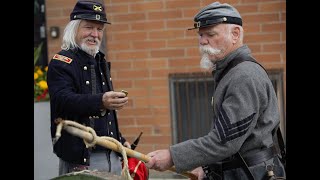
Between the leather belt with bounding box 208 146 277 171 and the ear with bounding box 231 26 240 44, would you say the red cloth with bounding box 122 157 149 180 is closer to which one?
the leather belt with bounding box 208 146 277 171

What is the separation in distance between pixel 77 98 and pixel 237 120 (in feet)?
3.52

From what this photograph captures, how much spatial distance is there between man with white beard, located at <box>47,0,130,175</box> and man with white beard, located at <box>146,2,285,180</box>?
1.92 feet

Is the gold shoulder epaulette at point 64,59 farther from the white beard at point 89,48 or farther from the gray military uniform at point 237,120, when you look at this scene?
the gray military uniform at point 237,120

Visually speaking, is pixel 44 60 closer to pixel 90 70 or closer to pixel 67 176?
pixel 90 70

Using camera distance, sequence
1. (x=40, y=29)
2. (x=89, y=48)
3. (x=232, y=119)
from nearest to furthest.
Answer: (x=232, y=119) < (x=89, y=48) < (x=40, y=29)

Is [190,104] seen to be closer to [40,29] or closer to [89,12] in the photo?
[40,29]

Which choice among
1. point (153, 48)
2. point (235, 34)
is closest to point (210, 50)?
point (235, 34)

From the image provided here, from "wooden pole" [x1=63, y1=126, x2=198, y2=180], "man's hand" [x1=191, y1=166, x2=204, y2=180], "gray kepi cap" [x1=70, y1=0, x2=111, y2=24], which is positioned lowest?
"man's hand" [x1=191, y1=166, x2=204, y2=180]

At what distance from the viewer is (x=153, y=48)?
6160 millimetres

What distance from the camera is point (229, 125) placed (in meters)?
3.22

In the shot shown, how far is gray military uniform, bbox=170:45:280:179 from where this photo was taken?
322 cm

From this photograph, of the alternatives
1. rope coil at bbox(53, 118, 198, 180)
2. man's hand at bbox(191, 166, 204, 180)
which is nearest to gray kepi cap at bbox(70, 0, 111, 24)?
rope coil at bbox(53, 118, 198, 180)

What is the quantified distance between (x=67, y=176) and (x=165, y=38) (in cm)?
327
